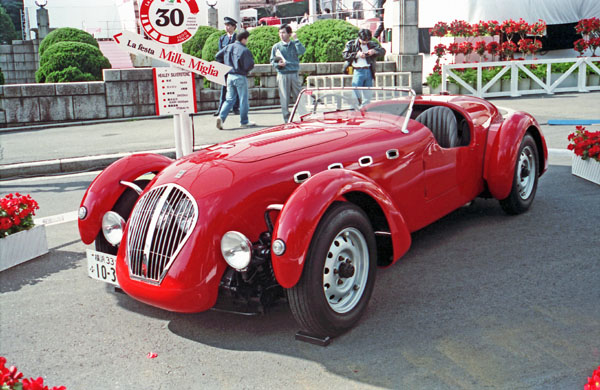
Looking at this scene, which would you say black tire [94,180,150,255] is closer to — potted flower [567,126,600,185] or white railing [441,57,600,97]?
potted flower [567,126,600,185]

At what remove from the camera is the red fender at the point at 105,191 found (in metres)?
4.67

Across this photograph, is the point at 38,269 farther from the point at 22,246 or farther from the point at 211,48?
the point at 211,48

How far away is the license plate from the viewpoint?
14.0 feet

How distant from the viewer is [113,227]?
14.7 ft

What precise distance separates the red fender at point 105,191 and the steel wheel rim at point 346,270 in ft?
5.67

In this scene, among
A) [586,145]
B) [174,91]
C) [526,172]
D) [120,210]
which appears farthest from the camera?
[586,145]

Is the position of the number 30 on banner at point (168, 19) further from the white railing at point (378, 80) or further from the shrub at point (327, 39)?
the shrub at point (327, 39)

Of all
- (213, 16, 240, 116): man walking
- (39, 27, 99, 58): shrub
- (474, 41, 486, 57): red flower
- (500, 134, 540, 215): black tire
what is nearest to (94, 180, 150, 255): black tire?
(500, 134, 540, 215): black tire

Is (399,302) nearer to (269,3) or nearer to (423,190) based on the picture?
(423,190)

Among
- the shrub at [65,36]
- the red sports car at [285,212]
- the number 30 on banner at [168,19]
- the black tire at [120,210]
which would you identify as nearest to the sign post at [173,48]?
the number 30 on banner at [168,19]

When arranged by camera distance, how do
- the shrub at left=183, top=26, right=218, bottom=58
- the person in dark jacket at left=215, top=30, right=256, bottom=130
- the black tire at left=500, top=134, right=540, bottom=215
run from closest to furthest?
the black tire at left=500, top=134, right=540, bottom=215 < the person in dark jacket at left=215, top=30, right=256, bottom=130 < the shrub at left=183, top=26, right=218, bottom=58

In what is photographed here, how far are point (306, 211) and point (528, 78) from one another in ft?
53.4

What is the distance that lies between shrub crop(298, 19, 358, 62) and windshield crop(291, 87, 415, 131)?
12679 millimetres

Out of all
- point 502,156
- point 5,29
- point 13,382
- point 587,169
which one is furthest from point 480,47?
point 5,29
